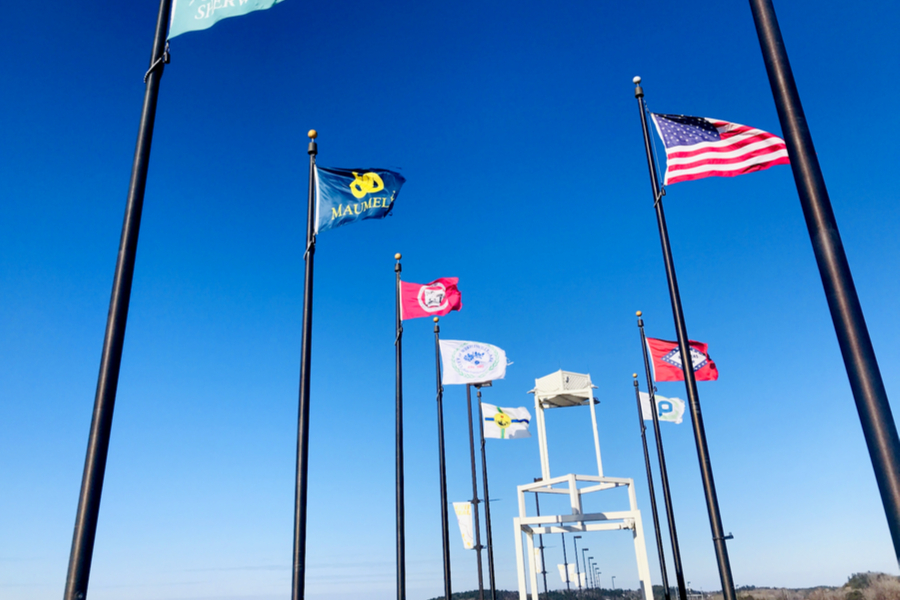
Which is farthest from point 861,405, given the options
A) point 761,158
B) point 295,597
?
point 295,597

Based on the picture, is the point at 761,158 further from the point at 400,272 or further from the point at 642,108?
the point at 400,272

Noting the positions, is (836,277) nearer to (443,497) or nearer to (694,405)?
(694,405)

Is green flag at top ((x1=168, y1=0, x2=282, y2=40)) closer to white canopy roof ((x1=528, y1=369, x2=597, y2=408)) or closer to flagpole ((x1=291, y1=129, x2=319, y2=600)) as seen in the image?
flagpole ((x1=291, y1=129, x2=319, y2=600))

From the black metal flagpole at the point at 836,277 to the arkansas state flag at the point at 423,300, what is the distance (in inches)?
506

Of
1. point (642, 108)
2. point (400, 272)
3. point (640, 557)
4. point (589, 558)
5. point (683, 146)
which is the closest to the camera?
point (683, 146)

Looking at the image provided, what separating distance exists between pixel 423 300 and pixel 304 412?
331 inches

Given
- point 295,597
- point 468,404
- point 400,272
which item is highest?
point 400,272

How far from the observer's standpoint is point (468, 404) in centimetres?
2698

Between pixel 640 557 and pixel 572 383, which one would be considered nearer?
pixel 640 557

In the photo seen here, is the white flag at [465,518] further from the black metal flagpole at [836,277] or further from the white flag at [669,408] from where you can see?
the black metal flagpole at [836,277]

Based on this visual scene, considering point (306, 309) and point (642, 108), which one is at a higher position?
point (642, 108)

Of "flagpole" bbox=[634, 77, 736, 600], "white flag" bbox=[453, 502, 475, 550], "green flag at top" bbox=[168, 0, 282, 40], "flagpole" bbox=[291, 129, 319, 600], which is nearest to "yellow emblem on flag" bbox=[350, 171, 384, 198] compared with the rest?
"flagpole" bbox=[291, 129, 319, 600]

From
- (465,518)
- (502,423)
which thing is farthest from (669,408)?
(465,518)

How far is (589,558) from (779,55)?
120134mm
